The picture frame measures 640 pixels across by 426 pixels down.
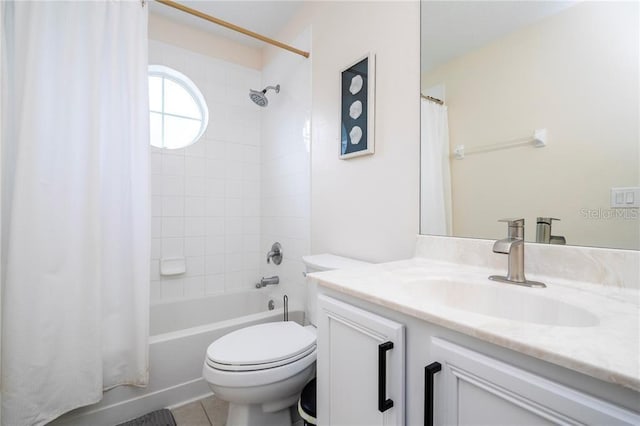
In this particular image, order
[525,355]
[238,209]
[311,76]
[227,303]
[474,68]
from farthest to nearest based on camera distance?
[238,209], [227,303], [311,76], [474,68], [525,355]

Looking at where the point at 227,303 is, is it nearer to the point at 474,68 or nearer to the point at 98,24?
the point at 98,24

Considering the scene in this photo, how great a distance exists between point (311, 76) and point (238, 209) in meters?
1.20

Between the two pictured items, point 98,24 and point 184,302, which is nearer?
point 98,24

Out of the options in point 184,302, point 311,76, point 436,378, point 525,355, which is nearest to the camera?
point 525,355

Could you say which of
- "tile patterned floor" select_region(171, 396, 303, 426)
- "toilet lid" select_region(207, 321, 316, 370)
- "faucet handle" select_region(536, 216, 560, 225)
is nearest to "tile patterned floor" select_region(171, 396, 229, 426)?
"tile patterned floor" select_region(171, 396, 303, 426)

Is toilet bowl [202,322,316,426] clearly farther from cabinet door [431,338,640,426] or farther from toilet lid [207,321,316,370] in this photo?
cabinet door [431,338,640,426]

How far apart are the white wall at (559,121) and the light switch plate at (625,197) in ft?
0.04

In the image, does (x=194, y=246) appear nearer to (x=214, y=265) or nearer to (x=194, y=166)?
(x=214, y=265)

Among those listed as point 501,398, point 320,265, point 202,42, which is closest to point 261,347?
point 320,265

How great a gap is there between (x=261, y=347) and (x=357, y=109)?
118 cm

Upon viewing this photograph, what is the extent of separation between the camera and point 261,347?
3.95ft

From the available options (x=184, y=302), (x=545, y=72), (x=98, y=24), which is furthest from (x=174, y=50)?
(x=545, y=72)

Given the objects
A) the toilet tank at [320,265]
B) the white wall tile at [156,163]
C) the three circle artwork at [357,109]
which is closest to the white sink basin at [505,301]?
the toilet tank at [320,265]

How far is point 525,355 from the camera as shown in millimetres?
431
